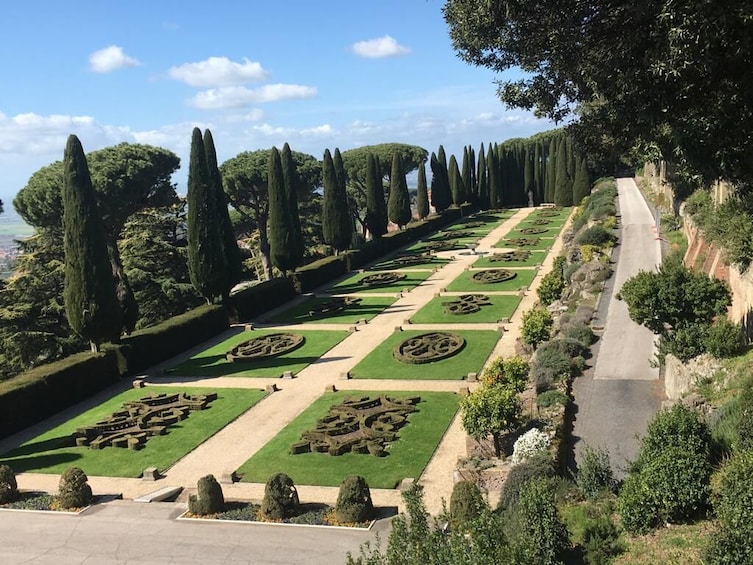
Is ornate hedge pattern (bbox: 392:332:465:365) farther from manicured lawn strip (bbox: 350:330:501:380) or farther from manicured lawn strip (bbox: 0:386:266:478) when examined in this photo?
manicured lawn strip (bbox: 0:386:266:478)

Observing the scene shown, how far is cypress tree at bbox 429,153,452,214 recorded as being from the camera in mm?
80500

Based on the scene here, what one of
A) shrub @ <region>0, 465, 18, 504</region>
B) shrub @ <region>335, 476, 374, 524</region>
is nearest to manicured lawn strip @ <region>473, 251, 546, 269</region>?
shrub @ <region>335, 476, 374, 524</region>

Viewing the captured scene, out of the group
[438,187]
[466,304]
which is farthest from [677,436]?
[438,187]

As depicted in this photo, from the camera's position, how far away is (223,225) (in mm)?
35375

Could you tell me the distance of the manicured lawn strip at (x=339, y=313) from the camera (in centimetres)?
3494

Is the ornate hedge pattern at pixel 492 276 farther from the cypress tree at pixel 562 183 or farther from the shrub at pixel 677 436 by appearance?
the cypress tree at pixel 562 183

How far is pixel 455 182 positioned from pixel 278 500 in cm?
7404

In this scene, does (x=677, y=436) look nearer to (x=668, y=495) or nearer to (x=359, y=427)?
(x=668, y=495)

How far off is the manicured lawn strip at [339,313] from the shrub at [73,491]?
19080 mm

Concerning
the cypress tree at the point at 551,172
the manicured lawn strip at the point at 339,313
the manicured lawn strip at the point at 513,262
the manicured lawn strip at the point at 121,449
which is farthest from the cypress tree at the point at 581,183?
the manicured lawn strip at the point at 121,449

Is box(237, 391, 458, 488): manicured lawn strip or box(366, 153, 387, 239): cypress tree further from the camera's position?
box(366, 153, 387, 239): cypress tree

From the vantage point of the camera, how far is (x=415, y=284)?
4256 centimetres

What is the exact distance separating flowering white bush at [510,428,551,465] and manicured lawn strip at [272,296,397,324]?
1942 centimetres

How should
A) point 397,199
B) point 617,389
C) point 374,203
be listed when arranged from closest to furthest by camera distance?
point 617,389 → point 374,203 → point 397,199
